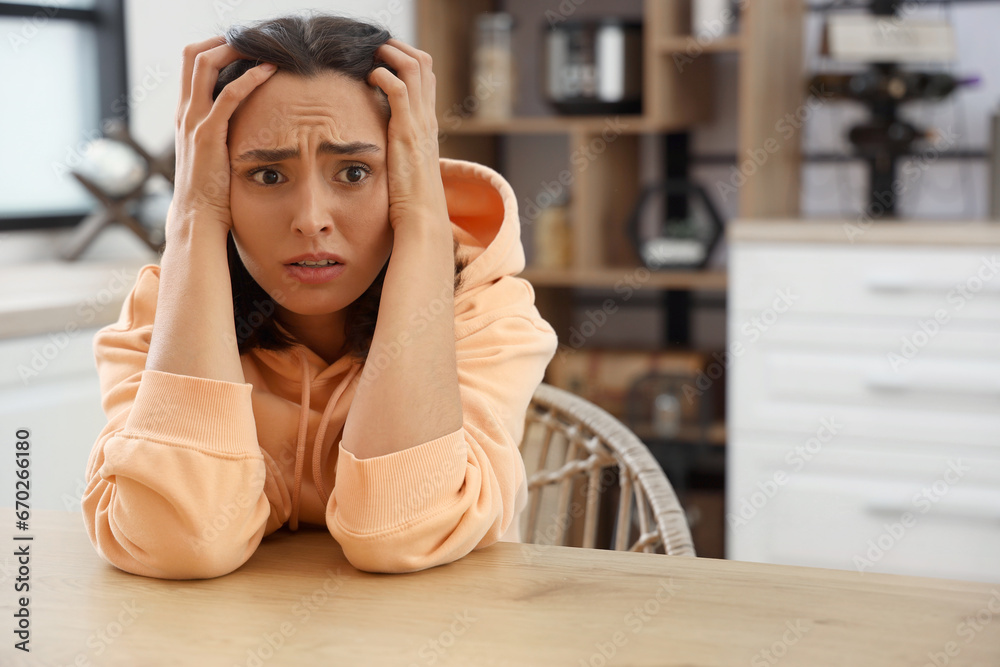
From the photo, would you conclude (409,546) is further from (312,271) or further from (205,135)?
(205,135)

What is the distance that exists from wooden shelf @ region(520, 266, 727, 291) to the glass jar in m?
0.45

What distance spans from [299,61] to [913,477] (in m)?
1.78

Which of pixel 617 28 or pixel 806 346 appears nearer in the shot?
pixel 806 346

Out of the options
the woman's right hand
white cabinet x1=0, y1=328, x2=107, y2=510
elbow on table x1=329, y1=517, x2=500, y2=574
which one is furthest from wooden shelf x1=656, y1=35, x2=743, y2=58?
elbow on table x1=329, y1=517, x2=500, y2=574

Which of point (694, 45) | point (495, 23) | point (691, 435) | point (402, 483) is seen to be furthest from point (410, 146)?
point (495, 23)

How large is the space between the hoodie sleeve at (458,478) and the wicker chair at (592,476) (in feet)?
0.45

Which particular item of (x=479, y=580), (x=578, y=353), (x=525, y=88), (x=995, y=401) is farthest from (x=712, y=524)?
(x=479, y=580)

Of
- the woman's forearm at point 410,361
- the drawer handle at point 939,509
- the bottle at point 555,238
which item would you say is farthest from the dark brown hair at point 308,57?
the bottle at point 555,238

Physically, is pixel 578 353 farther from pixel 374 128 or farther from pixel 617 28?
pixel 374 128

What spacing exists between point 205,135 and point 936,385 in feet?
5.80

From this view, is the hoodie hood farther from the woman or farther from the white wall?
the white wall

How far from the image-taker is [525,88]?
2.86 meters

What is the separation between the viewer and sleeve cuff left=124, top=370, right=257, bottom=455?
70 centimetres

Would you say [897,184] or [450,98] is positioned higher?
[450,98]
